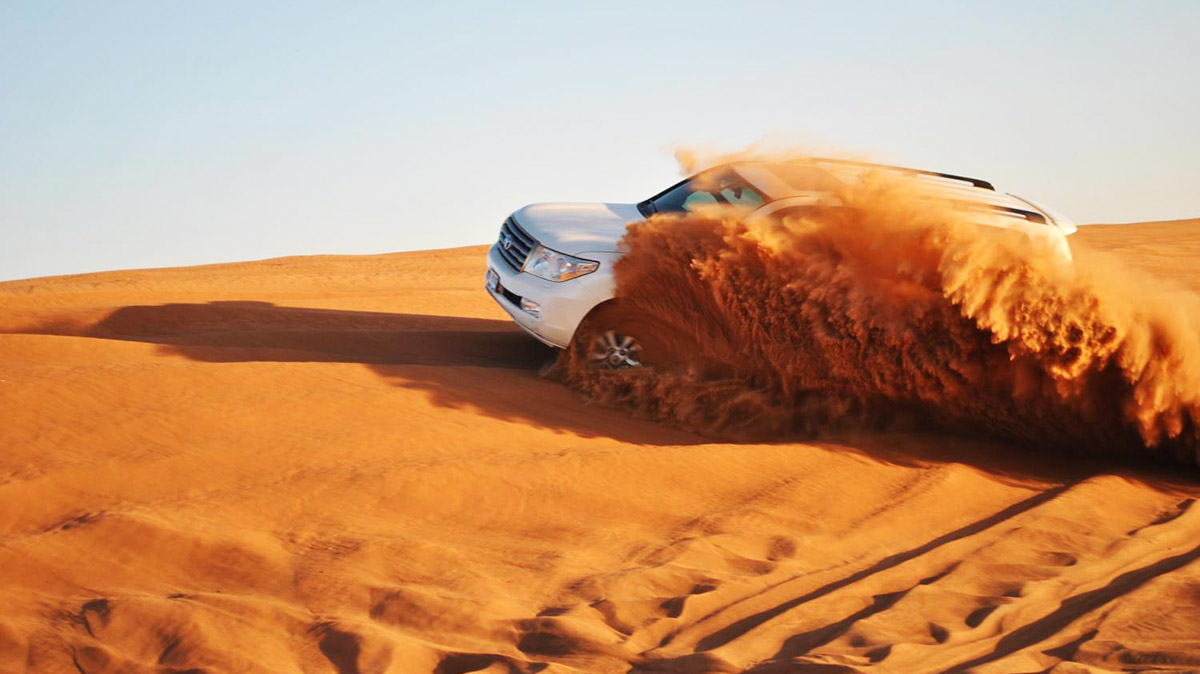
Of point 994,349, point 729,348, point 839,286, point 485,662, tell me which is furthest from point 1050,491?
point 485,662

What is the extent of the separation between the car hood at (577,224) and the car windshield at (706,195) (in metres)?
0.22

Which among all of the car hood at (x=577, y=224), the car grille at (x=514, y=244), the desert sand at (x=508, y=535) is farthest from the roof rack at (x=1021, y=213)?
the car grille at (x=514, y=244)

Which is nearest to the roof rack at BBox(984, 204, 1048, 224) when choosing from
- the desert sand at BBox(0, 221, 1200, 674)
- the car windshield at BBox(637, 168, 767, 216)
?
the desert sand at BBox(0, 221, 1200, 674)

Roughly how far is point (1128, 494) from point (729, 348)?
9.17ft

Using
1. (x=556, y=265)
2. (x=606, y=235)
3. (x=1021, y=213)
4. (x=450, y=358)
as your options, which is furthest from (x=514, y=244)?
(x=1021, y=213)

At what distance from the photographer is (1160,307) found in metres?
6.89

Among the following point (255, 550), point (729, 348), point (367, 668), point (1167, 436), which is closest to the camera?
point (367, 668)

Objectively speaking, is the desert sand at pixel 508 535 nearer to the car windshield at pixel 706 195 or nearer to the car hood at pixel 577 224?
the car hood at pixel 577 224

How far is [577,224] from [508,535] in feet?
12.3

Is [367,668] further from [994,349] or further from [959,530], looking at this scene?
[994,349]

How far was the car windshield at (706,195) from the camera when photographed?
846cm

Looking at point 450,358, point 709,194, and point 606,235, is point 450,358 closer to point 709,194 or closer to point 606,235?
point 606,235

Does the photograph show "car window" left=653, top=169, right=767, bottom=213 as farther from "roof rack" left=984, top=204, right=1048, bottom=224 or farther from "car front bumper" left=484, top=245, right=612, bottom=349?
"roof rack" left=984, top=204, right=1048, bottom=224

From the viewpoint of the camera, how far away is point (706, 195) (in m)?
8.95
